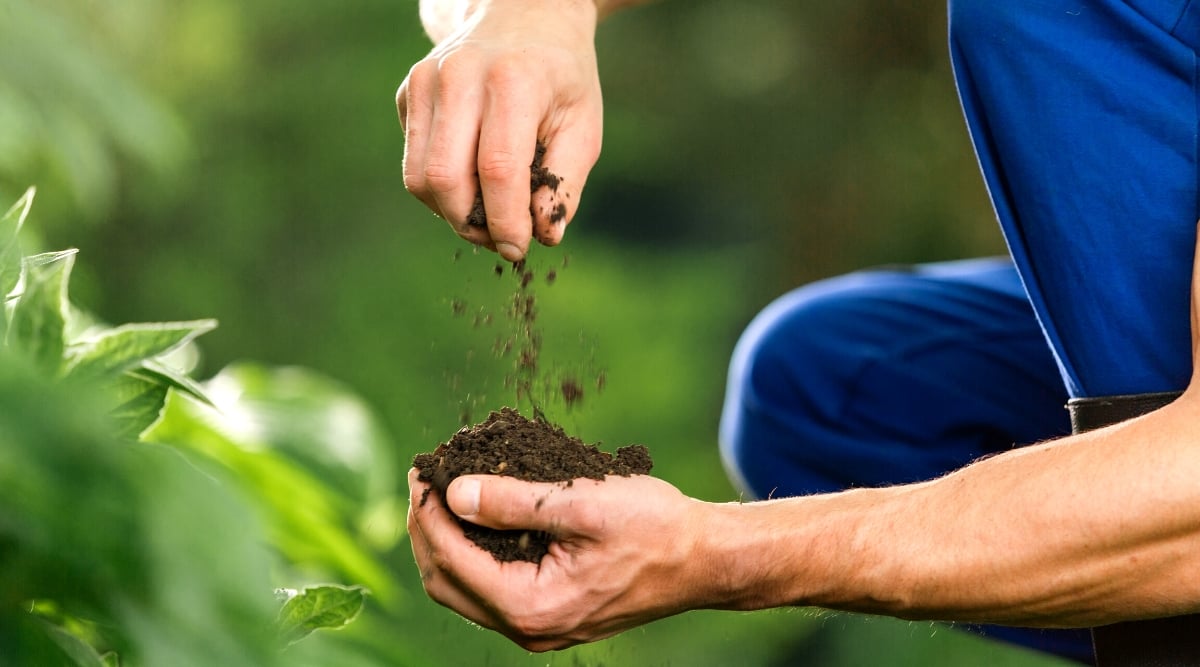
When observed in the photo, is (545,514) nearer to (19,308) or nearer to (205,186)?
(19,308)

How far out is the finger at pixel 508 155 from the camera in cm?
80

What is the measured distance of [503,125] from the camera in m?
0.80

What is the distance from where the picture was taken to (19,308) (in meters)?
0.37

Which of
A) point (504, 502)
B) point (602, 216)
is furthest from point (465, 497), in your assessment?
point (602, 216)

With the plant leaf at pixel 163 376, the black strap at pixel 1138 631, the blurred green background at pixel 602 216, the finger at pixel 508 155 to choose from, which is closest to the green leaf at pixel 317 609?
the plant leaf at pixel 163 376

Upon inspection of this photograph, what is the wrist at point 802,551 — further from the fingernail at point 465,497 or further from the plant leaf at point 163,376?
the plant leaf at point 163,376

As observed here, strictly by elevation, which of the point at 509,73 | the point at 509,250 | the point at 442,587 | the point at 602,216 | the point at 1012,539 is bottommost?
the point at 602,216

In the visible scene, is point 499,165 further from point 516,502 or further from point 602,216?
point 602,216

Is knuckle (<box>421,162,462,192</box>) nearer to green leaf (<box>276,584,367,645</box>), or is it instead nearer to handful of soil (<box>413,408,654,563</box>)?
handful of soil (<box>413,408,654,563</box>)

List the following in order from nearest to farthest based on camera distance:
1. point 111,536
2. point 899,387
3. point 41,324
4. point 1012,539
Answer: point 111,536 < point 41,324 < point 1012,539 < point 899,387

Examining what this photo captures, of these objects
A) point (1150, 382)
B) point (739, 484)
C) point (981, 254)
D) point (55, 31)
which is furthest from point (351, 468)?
point (981, 254)

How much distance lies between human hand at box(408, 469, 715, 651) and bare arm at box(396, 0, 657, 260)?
0.17 meters

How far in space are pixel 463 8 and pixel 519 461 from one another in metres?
0.44

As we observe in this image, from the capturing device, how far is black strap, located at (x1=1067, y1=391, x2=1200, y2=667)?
2.64ft
